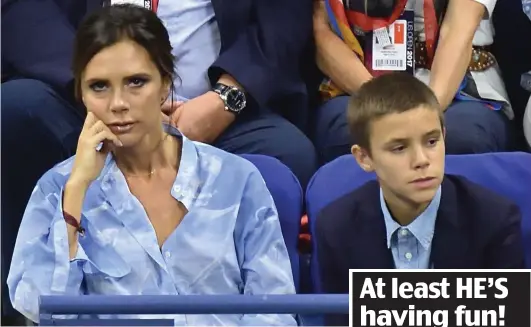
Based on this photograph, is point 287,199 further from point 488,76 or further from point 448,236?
point 488,76

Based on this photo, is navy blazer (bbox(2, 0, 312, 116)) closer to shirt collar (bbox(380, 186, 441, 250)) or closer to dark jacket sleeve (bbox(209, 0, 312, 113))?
dark jacket sleeve (bbox(209, 0, 312, 113))

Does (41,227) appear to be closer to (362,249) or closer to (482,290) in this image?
(362,249)

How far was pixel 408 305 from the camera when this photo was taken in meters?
1.14

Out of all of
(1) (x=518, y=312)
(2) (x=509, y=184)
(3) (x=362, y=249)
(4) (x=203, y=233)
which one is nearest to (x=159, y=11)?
(4) (x=203, y=233)

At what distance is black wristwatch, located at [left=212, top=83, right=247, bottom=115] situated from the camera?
4.96 feet

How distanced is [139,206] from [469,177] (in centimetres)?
47

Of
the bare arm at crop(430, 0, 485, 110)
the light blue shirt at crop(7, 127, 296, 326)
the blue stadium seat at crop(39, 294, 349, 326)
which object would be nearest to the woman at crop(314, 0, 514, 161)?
the bare arm at crop(430, 0, 485, 110)

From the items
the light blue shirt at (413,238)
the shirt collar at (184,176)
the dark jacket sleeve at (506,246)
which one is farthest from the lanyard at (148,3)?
the dark jacket sleeve at (506,246)

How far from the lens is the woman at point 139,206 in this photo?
1279mm

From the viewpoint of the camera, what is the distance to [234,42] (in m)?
1.51

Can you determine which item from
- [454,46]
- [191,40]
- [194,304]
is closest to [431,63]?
[454,46]

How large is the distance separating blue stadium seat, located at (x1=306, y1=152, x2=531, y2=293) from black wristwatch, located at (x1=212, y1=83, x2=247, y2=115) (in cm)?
20

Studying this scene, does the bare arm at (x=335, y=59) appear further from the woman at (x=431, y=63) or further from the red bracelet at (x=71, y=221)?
the red bracelet at (x=71, y=221)

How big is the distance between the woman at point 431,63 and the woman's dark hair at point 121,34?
28 centimetres
